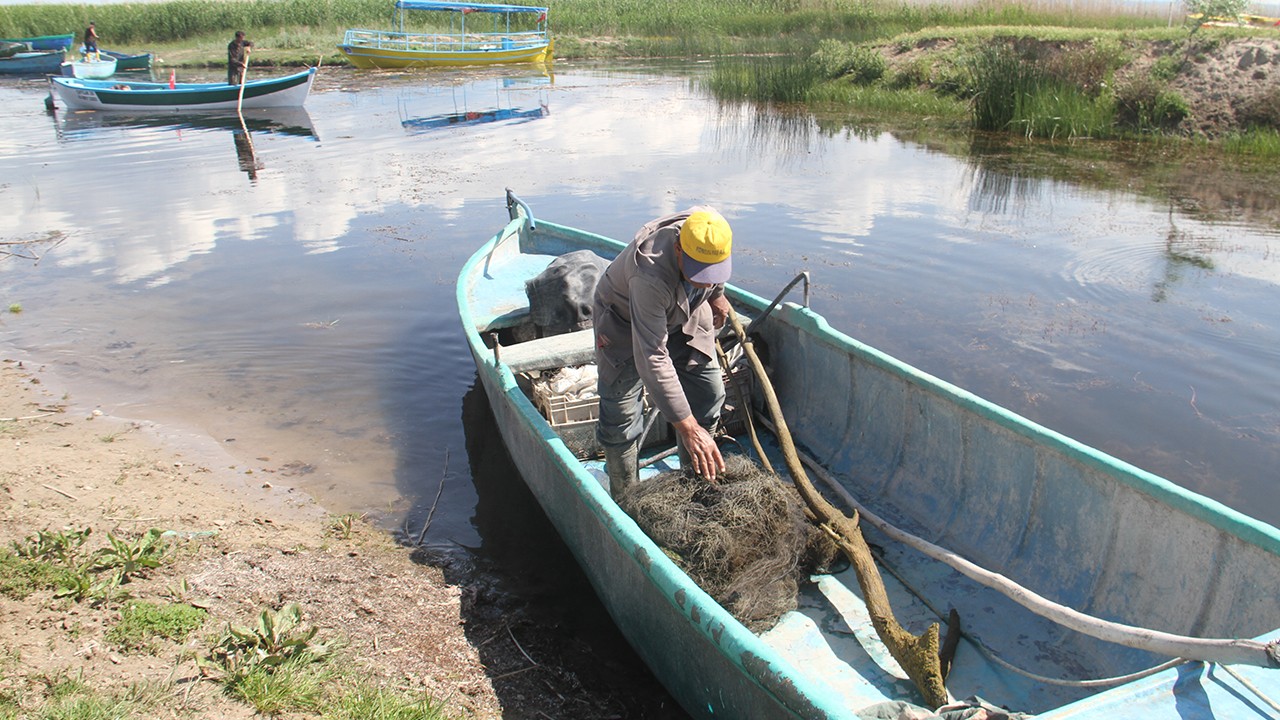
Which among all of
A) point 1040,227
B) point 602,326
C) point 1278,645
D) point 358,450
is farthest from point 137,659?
point 1040,227

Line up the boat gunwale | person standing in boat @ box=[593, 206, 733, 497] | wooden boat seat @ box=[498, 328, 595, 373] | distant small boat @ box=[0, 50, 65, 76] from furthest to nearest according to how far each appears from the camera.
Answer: distant small boat @ box=[0, 50, 65, 76] → wooden boat seat @ box=[498, 328, 595, 373] → person standing in boat @ box=[593, 206, 733, 497] → the boat gunwale

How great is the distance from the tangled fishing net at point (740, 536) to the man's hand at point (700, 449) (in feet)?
0.87

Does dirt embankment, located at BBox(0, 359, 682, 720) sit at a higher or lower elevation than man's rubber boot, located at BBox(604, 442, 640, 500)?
lower

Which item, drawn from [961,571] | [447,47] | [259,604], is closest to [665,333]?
[961,571]

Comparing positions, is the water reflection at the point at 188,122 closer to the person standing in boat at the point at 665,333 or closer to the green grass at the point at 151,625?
the person standing in boat at the point at 665,333

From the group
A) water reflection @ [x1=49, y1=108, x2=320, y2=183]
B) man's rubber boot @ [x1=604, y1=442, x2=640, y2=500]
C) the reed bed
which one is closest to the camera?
man's rubber boot @ [x1=604, y1=442, x2=640, y2=500]

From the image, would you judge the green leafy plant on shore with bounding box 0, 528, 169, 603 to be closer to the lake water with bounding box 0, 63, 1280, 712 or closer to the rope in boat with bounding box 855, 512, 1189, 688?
the lake water with bounding box 0, 63, 1280, 712

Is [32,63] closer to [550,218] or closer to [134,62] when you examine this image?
[134,62]

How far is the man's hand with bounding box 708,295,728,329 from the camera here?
4053 mm

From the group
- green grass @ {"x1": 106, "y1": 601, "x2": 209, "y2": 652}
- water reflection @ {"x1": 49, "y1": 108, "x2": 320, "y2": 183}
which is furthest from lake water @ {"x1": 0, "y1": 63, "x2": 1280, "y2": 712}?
green grass @ {"x1": 106, "y1": 601, "x2": 209, "y2": 652}

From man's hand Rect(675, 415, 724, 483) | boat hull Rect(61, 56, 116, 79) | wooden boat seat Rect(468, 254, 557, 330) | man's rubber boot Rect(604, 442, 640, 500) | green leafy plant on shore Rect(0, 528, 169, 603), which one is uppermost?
boat hull Rect(61, 56, 116, 79)

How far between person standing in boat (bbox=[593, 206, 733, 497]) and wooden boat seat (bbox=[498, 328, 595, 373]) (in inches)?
39.5

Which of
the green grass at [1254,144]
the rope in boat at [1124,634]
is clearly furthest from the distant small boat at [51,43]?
the rope in boat at [1124,634]

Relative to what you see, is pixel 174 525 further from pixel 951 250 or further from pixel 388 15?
pixel 388 15
